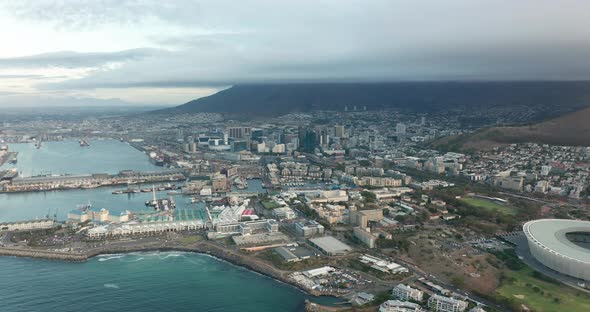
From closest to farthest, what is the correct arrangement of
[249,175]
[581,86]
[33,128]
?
[249,175], [581,86], [33,128]

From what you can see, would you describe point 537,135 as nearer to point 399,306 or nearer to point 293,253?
Answer: point 293,253

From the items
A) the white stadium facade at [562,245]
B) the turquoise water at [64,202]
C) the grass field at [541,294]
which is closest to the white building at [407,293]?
the grass field at [541,294]

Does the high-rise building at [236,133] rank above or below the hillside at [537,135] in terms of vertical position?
below

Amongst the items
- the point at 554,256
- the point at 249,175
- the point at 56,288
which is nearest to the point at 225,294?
the point at 56,288

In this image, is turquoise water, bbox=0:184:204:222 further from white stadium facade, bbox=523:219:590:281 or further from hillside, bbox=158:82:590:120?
hillside, bbox=158:82:590:120

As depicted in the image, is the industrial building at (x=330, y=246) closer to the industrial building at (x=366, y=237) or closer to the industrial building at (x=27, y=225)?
the industrial building at (x=366, y=237)

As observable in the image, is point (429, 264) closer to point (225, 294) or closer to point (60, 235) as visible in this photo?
point (225, 294)

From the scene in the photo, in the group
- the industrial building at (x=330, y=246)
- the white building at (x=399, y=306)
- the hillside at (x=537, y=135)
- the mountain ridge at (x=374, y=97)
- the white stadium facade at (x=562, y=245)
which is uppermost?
the mountain ridge at (x=374, y=97)
